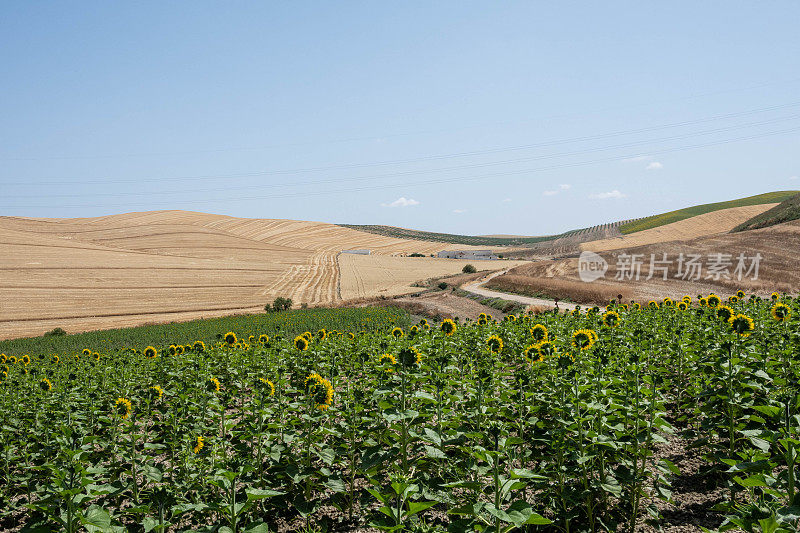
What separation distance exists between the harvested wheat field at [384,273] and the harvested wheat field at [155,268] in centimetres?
76

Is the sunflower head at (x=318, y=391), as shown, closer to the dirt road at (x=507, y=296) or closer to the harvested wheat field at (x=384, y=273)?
the dirt road at (x=507, y=296)

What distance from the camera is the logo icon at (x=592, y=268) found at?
1835 inches

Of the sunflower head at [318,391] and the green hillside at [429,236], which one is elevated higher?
the green hillside at [429,236]

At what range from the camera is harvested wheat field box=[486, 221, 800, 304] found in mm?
34719

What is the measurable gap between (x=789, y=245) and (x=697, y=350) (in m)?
49.4

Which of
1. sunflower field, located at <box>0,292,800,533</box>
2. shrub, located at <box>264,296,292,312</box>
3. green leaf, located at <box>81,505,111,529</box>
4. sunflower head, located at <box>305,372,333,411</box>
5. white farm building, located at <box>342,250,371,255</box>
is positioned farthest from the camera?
white farm building, located at <box>342,250,371,255</box>

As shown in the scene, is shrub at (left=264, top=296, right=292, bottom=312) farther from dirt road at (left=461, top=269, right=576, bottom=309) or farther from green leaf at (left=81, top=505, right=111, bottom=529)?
green leaf at (left=81, top=505, right=111, bottom=529)

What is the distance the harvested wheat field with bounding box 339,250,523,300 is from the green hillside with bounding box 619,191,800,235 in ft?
166

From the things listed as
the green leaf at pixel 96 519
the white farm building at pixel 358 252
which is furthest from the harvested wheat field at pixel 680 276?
the white farm building at pixel 358 252

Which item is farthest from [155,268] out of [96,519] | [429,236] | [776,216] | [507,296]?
[429,236]

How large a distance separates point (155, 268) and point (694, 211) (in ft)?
423

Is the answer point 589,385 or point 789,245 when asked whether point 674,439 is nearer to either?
point 589,385

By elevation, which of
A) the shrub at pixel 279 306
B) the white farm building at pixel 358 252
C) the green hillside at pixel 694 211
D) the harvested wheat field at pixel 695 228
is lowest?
the shrub at pixel 279 306

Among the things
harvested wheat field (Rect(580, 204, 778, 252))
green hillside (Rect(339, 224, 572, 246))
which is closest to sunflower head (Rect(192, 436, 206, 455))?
harvested wheat field (Rect(580, 204, 778, 252))
